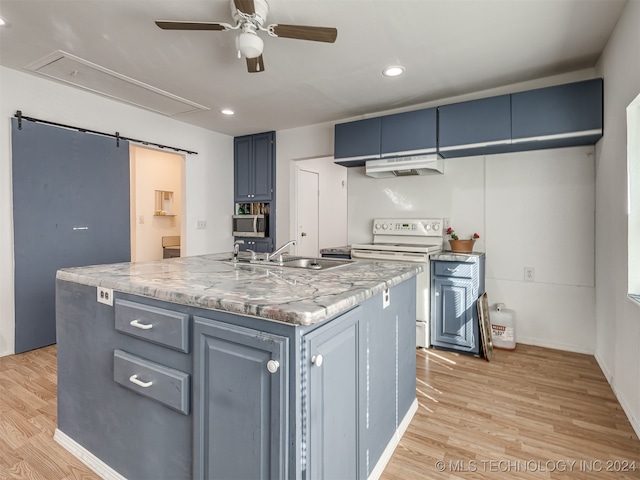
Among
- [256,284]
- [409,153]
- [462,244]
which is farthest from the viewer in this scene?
[409,153]

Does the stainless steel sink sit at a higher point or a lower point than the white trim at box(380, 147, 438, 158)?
lower

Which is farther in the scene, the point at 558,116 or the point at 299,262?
the point at 558,116

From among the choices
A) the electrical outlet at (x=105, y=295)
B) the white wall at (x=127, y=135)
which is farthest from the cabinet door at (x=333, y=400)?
the white wall at (x=127, y=135)

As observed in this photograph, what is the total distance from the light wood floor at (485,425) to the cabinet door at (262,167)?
3097 mm

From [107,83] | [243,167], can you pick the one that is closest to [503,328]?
[243,167]

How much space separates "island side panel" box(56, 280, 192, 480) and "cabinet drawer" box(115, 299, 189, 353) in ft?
0.16

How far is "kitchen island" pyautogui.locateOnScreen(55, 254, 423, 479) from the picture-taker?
3.40ft

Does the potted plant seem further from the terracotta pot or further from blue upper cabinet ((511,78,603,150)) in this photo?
blue upper cabinet ((511,78,603,150))

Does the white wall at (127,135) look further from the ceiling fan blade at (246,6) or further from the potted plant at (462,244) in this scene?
the potted plant at (462,244)

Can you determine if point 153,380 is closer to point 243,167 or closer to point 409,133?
point 409,133

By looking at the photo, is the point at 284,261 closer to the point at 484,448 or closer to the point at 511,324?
the point at 484,448

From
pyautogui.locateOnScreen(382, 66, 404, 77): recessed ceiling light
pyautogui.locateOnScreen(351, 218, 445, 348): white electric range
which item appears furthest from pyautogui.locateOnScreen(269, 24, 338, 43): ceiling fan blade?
pyautogui.locateOnScreen(351, 218, 445, 348): white electric range

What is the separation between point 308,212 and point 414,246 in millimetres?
2312

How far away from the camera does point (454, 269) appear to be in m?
3.06
